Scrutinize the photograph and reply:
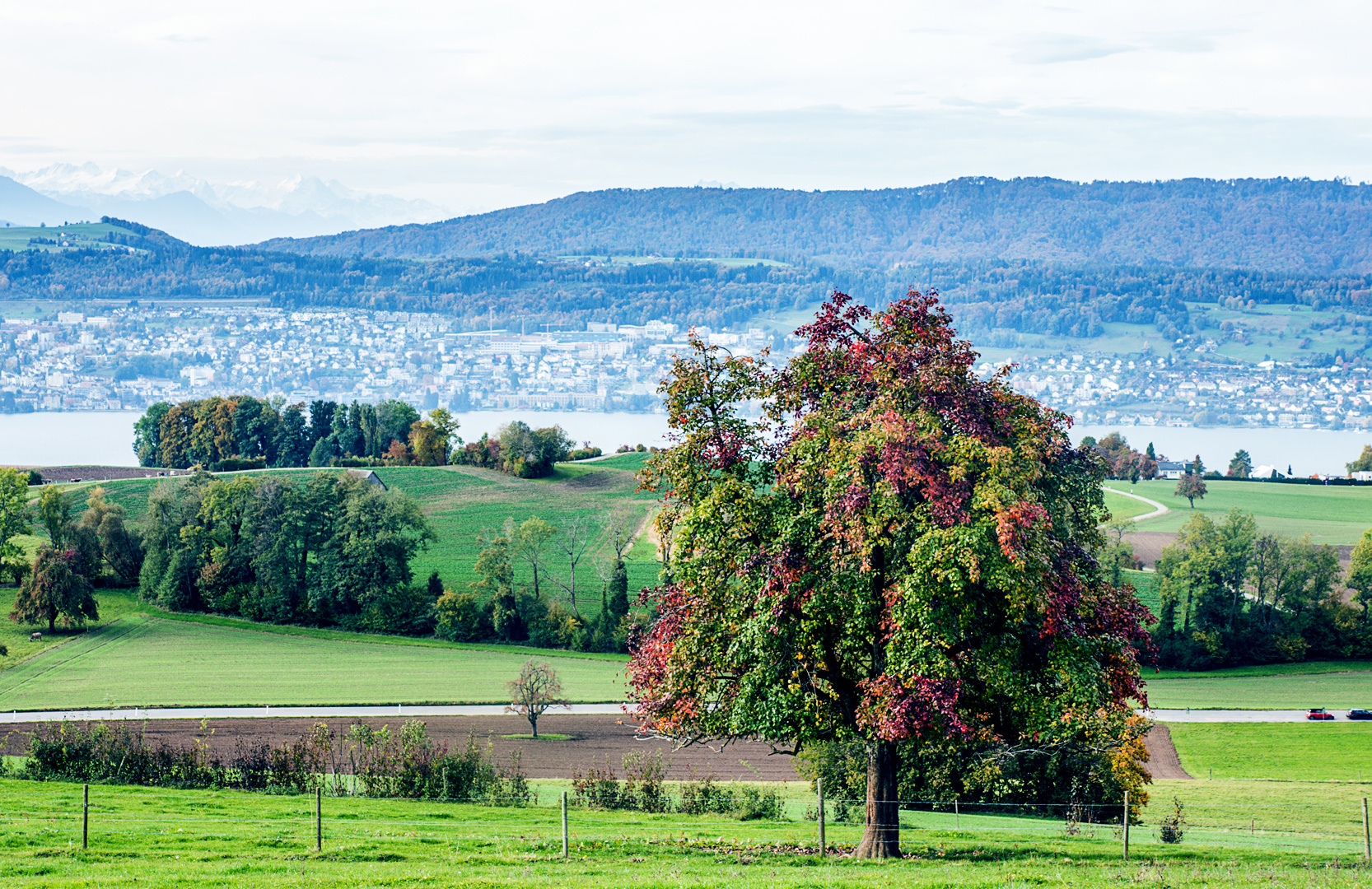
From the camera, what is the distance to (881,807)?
18500mm

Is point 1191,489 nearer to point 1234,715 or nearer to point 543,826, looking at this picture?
point 1234,715

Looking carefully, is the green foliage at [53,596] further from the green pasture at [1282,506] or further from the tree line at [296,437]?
the green pasture at [1282,506]

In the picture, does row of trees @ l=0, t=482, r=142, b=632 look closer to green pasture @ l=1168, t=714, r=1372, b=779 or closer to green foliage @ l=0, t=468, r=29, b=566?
green foliage @ l=0, t=468, r=29, b=566

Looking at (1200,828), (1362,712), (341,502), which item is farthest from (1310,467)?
(1200,828)

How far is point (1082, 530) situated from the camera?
64.3 feet

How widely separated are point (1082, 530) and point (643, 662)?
795 cm

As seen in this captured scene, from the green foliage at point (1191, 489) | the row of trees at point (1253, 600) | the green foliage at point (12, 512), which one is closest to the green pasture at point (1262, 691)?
the row of trees at point (1253, 600)

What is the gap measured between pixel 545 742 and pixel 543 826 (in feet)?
74.4

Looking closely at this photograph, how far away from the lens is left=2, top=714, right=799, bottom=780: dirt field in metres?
38.3

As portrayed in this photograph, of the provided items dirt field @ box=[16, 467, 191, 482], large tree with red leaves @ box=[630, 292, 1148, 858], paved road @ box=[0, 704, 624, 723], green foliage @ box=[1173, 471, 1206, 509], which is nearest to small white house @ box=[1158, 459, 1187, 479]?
green foliage @ box=[1173, 471, 1206, 509]

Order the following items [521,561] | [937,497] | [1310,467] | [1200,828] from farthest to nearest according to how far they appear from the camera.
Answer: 1. [1310,467]
2. [521,561]
3. [1200,828]
4. [937,497]

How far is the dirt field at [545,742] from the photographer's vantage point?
38312 mm

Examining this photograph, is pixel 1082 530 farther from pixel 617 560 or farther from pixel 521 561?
pixel 521 561

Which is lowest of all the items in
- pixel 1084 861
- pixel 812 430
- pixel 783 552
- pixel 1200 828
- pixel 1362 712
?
pixel 1362 712
